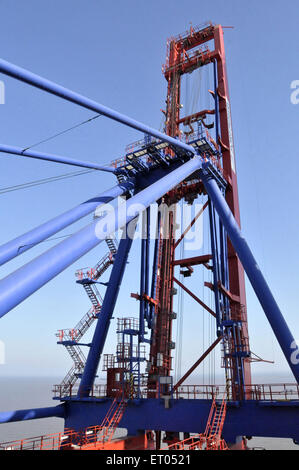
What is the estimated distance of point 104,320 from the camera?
2214 cm

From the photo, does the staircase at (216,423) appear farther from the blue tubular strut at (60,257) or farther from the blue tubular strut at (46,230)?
the blue tubular strut at (46,230)

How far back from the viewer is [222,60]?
2959 cm

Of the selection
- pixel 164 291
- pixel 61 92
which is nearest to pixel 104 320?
pixel 164 291

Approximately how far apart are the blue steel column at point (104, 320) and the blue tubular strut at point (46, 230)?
481cm

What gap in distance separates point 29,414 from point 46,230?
931 cm

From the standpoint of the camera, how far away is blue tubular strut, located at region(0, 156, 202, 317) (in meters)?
8.50

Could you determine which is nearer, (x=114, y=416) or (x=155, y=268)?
(x=114, y=416)

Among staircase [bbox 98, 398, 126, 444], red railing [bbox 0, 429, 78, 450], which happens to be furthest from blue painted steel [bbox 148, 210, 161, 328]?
red railing [bbox 0, 429, 78, 450]

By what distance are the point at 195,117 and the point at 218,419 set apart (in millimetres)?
21672

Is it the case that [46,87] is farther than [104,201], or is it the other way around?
[104,201]

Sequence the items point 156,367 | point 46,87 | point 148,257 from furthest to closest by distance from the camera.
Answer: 1. point 148,257
2. point 156,367
3. point 46,87

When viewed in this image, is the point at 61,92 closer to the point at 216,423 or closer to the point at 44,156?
the point at 44,156

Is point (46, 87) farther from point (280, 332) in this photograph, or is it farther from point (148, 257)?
point (148, 257)
